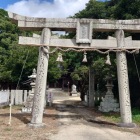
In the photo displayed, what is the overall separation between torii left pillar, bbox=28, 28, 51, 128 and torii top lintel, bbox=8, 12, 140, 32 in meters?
0.38

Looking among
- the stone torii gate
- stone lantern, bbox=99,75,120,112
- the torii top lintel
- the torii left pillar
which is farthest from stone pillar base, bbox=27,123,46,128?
stone lantern, bbox=99,75,120,112

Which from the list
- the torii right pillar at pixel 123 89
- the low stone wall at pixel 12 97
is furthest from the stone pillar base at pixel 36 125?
the low stone wall at pixel 12 97

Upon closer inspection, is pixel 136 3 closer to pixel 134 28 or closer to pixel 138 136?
pixel 134 28

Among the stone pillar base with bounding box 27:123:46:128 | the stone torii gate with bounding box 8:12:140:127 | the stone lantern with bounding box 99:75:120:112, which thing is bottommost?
the stone pillar base with bounding box 27:123:46:128

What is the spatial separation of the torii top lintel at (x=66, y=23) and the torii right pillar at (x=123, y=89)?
0.41 meters

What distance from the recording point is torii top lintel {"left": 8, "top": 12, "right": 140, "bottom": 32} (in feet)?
43.1

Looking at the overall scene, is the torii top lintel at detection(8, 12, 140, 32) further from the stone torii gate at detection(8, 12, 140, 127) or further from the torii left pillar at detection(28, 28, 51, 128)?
the torii left pillar at detection(28, 28, 51, 128)

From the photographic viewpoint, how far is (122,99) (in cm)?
1316

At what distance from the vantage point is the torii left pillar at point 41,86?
41.6ft

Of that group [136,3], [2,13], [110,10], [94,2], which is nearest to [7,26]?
[2,13]

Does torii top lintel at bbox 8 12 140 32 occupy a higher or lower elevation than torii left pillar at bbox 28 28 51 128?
higher

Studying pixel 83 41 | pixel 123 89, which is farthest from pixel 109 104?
pixel 83 41

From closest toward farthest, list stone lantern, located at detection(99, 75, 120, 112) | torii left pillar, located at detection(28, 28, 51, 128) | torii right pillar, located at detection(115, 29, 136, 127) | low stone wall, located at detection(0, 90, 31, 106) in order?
1. torii left pillar, located at detection(28, 28, 51, 128)
2. torii right pillar, located at detection(115, 29, 136, 127)
3. stone lantern, located at detection(99, 75, 120, 112)
4. low stone wall, located at detection(0, 90, 31, 106)

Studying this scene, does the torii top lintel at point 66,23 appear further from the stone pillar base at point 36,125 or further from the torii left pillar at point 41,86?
the stone pillar base at point 36,125
